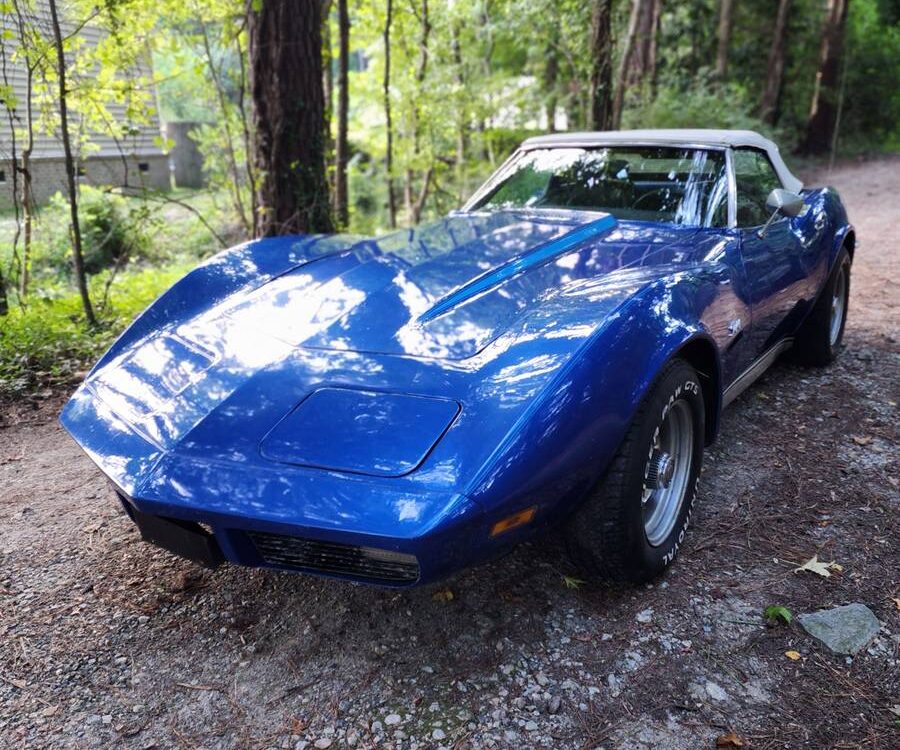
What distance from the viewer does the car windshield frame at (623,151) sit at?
314cm

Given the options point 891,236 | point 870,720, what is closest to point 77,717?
point 870,720

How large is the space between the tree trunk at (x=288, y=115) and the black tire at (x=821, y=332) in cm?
345

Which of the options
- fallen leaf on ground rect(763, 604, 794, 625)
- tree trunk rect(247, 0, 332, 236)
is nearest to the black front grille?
fallen leaf on ground rect(763, 604, 794, 625)

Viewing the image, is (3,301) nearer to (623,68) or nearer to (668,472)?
(668,472)

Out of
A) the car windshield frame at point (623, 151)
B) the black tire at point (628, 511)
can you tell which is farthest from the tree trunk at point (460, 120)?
the black tire at point (628, 511)

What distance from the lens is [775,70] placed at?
16766 mm

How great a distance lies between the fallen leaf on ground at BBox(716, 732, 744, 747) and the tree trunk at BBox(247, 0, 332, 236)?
4631mm

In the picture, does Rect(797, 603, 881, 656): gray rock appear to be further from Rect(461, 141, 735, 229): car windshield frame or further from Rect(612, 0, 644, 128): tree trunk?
Rect(612, 0, 644, 128): tree trunk

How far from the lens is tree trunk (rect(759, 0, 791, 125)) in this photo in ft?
53.9

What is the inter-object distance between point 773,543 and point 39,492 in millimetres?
2882

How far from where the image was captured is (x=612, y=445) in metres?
1.97

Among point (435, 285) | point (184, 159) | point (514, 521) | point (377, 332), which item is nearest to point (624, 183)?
point (435, 285)

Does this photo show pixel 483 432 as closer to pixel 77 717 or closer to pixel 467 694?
pixel 467 694

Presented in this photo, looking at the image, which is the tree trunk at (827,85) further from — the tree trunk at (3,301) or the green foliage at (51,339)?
the tree trunk at (3,301)
